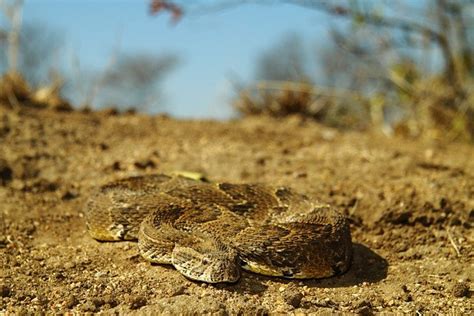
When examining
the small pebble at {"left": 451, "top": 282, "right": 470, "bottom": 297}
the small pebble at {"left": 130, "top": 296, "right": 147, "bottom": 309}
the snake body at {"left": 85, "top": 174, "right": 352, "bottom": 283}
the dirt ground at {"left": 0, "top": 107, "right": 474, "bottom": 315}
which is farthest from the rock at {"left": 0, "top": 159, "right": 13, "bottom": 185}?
the small pebble at {"left": 451, "top": 282, "right": 470, "bottom": 297}

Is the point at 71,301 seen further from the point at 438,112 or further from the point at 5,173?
the point at 438,112

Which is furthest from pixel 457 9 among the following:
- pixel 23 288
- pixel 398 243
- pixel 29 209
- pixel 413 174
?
pixel 23 288

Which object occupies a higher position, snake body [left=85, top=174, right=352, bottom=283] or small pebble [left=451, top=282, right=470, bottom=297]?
snake body [left=85, top=174, right=352, bottom=283]

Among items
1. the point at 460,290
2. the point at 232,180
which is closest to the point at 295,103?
the point at 232,180

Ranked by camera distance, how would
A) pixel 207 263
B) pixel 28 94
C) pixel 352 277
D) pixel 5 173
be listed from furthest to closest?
pixel 28 94 < pixel 5 173 < pixel 352 277 < pixel 207 263

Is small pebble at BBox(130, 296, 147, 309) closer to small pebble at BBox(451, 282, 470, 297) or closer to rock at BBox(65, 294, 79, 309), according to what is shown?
rock at BBox(65, 294, 79, 309)

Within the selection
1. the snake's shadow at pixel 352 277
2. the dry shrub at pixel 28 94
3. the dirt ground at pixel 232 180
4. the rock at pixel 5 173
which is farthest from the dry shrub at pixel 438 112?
the rock at pixel 5 173

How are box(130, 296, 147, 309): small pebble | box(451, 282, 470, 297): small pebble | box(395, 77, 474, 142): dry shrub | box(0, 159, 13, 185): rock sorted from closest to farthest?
box(130, 296, 147, 309): small pebble → box(451, 282, 470, 297): small pebble → box(0, 159, 13, 185): rock → box(395, 77, 474, 142): dry shrub
